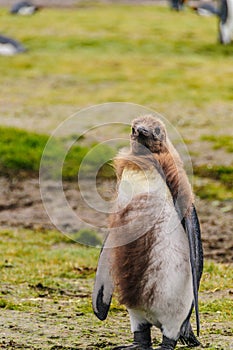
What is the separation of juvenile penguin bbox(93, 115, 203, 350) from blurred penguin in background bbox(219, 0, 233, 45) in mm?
16940

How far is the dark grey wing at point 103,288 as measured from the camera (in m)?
4.56

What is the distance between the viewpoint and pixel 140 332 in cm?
438

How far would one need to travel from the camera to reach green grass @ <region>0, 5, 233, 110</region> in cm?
1529

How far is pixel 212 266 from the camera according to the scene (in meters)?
6.75

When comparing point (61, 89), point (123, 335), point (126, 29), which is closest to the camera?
point (123, 335)

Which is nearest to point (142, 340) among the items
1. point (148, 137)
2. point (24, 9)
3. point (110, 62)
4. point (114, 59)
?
point (148, 137)

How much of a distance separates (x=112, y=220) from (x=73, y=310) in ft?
3.62

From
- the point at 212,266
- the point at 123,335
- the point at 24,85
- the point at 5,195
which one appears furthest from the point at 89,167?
the point at 24,85

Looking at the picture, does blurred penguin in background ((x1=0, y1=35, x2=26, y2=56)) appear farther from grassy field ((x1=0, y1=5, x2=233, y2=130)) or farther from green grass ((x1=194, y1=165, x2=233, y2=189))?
green grass ((x1=194, y1=165, x2=233, y2=189))

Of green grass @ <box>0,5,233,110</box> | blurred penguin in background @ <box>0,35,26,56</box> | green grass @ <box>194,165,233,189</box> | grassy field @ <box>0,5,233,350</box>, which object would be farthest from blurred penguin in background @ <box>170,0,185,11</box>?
green grass @ <box>194,165,233,189</box>

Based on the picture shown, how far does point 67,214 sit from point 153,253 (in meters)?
4.74

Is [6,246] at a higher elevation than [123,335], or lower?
lower

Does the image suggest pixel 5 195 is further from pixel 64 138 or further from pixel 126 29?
pixel 126 29

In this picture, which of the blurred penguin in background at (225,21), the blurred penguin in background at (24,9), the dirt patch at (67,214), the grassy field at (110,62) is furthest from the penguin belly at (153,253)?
the blurred penguin in background at (24,9)
